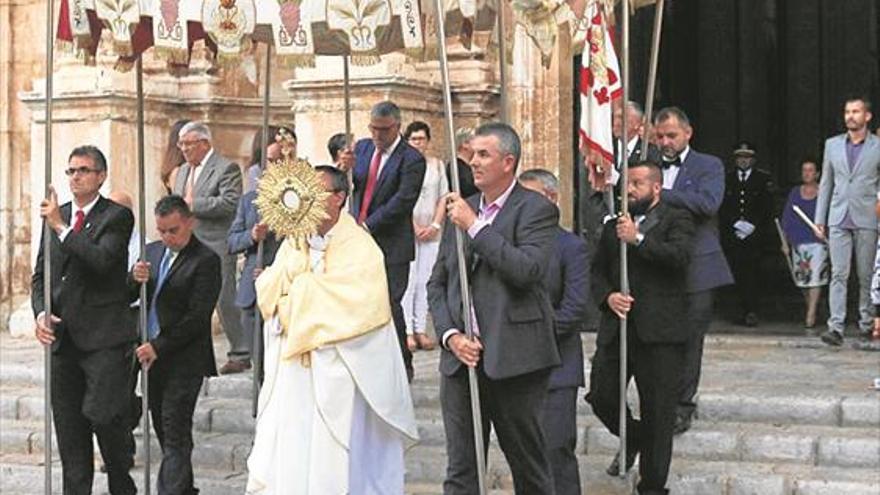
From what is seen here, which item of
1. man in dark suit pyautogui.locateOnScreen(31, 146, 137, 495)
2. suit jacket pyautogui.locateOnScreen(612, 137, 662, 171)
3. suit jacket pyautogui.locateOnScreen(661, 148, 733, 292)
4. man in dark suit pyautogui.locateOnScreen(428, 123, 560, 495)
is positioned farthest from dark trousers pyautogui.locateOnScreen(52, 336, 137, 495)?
suit jacket pyautogui.locateOnScreen(661, 148, 733, 292)

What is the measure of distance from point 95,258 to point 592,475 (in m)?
3.02

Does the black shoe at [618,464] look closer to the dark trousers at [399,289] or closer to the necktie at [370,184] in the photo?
the dark trousers at [399,289]

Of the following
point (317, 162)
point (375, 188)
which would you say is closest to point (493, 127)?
point (375, 188)

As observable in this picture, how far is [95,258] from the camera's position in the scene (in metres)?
9.60

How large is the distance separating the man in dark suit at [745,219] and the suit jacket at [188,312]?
20.2 feet

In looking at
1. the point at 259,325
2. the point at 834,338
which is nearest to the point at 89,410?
the point at 259,325

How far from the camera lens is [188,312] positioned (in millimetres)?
9953

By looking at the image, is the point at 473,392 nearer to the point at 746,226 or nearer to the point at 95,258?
the point at 95,258

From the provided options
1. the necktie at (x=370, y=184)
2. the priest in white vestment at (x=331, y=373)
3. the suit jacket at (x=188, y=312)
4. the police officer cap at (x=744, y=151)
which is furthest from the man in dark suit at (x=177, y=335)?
the police officer cap at (x=744, y=151)

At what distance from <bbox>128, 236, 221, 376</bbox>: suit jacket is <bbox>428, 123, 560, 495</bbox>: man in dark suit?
2.11 m

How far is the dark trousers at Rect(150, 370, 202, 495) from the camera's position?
9.83 m

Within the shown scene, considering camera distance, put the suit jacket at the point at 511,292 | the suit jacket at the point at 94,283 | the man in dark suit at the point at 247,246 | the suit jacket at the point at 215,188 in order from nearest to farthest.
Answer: the suit jacket at the point at 511,292
the suit jacket at the point at 94,283
the man in dark suit at the point at 247,246
the suit jacket at the point at 215,188

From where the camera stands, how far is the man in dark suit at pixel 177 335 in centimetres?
984

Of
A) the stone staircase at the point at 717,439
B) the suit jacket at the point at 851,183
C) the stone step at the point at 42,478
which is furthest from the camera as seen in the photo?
the suit jacket at the point at 851,183
